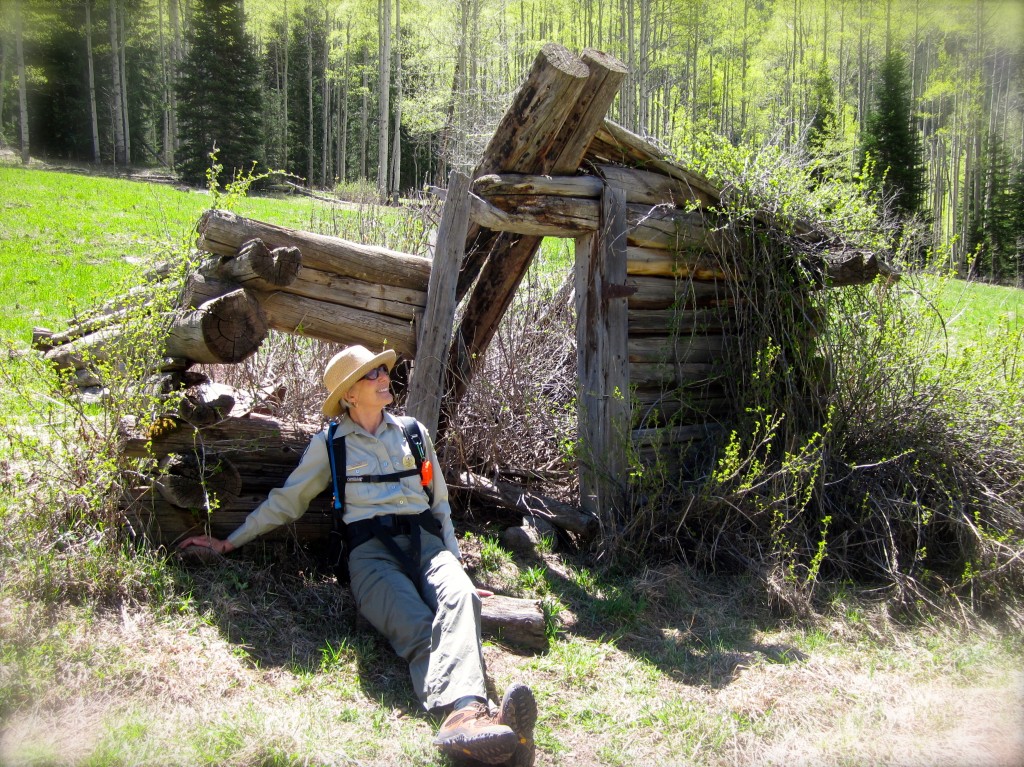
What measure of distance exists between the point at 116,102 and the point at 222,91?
5.04 m

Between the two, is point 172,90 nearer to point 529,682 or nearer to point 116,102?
point 116,102

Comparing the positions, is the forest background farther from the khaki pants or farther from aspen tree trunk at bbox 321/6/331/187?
the khaki pants

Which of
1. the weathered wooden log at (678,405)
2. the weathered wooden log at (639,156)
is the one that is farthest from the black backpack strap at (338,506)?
the weathered wooden log at (639,156)

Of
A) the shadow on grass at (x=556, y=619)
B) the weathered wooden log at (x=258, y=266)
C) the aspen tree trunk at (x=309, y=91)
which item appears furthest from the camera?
the aspen tree trunk at (x=309, y=91)

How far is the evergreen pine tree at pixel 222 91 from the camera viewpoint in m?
28.2

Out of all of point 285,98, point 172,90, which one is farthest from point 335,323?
point 285,98

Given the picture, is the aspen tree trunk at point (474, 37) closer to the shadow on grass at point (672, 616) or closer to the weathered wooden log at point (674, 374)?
the weathered wooden log at point (674, 374)

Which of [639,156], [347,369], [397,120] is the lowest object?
[347,369]

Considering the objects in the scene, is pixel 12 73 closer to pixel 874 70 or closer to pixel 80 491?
pixel 80 491

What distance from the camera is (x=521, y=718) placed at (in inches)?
118

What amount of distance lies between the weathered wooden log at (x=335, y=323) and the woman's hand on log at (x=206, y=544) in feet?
4.07

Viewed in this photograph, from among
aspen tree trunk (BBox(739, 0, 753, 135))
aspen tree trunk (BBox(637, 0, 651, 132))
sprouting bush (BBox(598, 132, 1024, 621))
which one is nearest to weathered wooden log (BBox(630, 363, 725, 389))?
sprouting bush (BBox(598, 132, 1024, 621))

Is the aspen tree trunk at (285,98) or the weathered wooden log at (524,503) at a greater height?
the aspen tree trunk at (285,98)

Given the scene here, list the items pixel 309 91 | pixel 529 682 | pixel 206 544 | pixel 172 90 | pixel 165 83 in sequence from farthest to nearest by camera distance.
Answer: pixel 309 91 → pixel 165 83 → pixel 172 90 → pixel 206 544 → pixel 529 682
